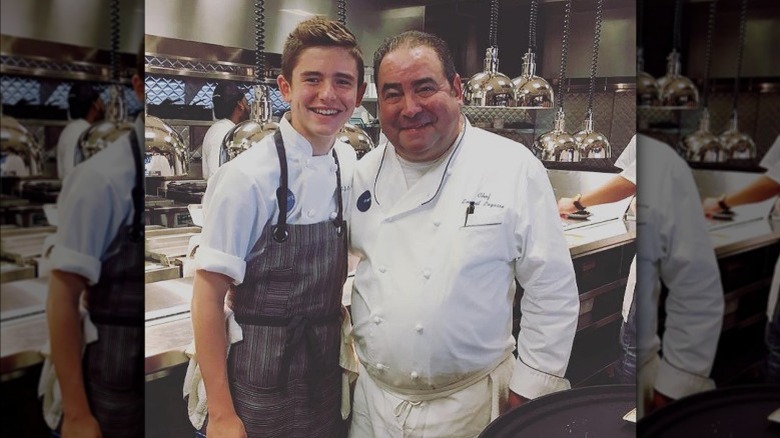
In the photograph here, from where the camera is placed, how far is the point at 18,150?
530mm

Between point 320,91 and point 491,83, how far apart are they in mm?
371

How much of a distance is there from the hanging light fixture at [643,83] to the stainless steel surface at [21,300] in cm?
47

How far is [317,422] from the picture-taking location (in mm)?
1452

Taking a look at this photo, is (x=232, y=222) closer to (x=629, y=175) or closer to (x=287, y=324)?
(x=287, y=324)

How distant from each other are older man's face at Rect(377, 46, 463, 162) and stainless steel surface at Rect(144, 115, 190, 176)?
41cm

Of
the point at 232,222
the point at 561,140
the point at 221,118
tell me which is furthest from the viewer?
the point at 561,140

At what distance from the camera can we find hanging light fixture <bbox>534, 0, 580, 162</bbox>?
1.48 metres

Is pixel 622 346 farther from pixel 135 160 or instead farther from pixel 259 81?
pixel 135 160

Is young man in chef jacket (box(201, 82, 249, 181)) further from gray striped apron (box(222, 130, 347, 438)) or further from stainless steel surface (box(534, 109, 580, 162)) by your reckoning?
stainless steel surface (box(534, 109, 580, 162))

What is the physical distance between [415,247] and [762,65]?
97cm

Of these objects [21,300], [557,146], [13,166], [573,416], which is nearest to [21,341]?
[21,300]

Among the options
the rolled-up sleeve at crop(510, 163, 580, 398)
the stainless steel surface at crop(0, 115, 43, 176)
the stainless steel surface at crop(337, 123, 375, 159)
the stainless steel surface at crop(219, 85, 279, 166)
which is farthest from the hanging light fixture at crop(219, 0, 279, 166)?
the stainless steel surface at crop(0, 115, 43, 176)

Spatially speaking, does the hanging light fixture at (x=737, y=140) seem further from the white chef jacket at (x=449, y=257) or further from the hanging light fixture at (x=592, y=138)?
the hanging light fixture at (x=592, y=138)

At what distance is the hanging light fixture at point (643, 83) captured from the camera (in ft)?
1.46
